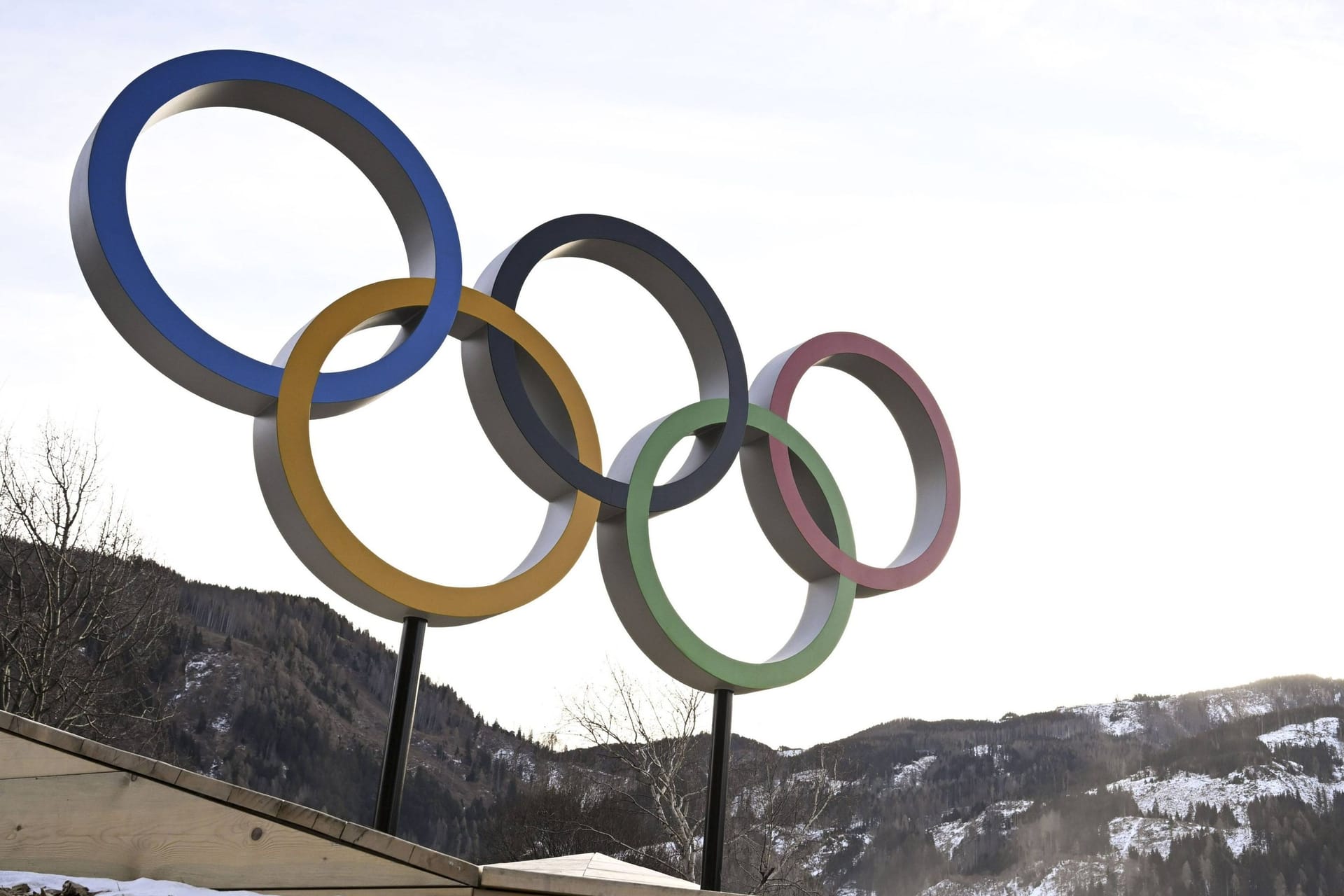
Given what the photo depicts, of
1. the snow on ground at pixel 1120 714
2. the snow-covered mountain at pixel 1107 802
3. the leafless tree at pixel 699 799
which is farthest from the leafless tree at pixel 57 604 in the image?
the snow on ground at pixel 1120 714

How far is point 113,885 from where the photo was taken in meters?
3.36

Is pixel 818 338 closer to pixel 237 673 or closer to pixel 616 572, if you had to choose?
pixel 616 572

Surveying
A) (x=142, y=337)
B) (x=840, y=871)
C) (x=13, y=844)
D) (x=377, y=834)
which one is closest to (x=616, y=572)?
(x=377, y=834)

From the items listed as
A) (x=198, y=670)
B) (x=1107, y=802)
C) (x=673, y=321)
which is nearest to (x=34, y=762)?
(x=673, y=321)

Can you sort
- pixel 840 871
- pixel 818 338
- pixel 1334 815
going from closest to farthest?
pixel 818 338 < pixel 840 871 < pixel 1334 815

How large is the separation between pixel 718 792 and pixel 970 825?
1464 inches

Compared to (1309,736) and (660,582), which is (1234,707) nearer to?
(1309,736)

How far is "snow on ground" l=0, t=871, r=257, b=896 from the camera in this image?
10.5ft

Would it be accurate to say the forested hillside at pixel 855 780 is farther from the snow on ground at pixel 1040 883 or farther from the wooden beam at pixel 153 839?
the wooden beam at pixel 153 839

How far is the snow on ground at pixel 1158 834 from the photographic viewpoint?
138 feet

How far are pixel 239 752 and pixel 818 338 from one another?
30.9 m

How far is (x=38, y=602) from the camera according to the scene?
55.5 feet

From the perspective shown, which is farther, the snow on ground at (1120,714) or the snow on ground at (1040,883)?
the snow on ground at (1120,714)

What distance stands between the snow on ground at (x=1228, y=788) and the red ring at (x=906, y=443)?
41.7 m
